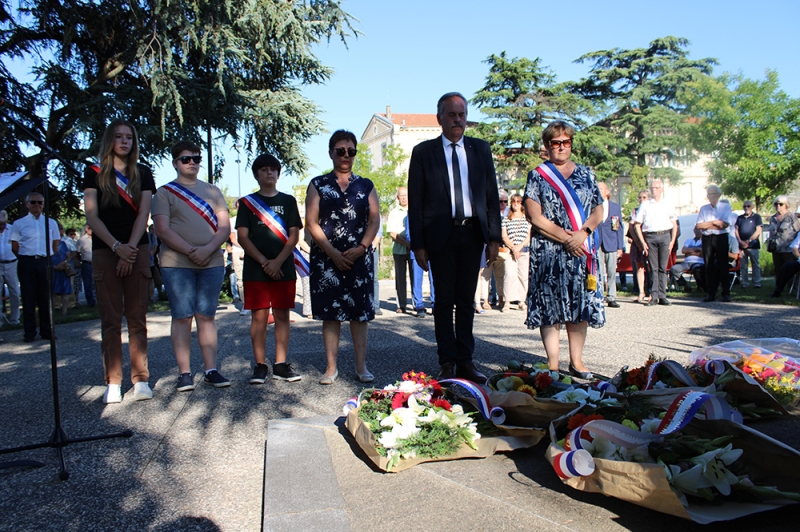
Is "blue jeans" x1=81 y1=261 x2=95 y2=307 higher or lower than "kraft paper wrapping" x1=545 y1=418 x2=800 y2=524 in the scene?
higher

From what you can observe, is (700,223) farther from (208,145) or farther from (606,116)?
(606,116)

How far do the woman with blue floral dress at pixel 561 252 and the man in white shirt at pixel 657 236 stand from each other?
6.36m

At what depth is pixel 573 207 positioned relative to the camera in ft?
16.6

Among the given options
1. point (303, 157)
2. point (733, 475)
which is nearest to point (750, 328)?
point (733, 475)

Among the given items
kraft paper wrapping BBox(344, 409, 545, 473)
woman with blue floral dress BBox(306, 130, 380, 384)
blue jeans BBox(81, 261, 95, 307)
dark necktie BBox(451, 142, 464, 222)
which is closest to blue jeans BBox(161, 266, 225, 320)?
woman with blue floral dress BBox(306, 130, 380, 384)

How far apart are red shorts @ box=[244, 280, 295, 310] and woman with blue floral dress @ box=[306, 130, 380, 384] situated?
367 mm

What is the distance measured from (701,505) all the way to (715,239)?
402 inches

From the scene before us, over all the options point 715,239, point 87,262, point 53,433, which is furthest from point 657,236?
point 87,262

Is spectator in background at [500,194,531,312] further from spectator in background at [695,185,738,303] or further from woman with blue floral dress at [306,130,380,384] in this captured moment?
woman with blue floral dress at [306,130,380,384]

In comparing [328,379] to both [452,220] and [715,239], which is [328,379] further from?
[715,239]

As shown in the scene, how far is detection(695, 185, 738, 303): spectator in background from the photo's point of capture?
37.3ft

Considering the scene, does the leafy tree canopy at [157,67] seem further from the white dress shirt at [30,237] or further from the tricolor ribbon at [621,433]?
the tricolor ribbon at [621,433]

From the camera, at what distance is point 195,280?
5410 mm

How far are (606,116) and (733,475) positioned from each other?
2242 inches
